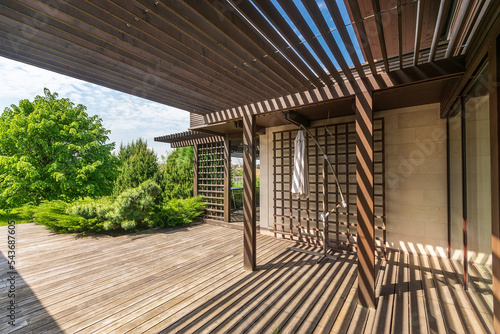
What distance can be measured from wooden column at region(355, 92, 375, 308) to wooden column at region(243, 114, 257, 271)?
1.42 metres

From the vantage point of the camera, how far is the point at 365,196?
2.37m

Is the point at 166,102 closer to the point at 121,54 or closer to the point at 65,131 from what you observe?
the point at 121,54

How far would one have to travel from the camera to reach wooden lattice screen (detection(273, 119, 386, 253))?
389 cm

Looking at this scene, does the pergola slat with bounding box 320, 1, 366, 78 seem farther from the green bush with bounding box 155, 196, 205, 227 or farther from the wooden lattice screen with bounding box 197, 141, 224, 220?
the green bush with bounding box 155, 196, 205, 227

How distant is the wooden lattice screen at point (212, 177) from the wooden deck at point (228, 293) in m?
2.67

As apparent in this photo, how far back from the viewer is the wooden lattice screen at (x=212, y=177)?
21.5ft

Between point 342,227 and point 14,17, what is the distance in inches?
195

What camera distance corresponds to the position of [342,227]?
420cm

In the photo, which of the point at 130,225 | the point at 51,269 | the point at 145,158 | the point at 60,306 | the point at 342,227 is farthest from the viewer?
the point at 145,158

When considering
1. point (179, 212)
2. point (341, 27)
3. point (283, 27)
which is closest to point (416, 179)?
point (341, 27)

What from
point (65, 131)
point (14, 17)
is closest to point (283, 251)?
point (14, 17)

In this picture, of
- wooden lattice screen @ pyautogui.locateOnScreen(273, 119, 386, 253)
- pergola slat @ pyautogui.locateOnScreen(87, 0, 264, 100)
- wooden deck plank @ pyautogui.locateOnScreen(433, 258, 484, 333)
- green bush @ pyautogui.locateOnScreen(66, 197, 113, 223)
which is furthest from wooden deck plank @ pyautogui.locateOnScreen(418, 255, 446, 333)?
green bush @ pyautogui.locateOnScreen(66, 197, 113, 223)

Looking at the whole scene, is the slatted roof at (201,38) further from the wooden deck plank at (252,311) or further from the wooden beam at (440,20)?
the wooden deck plank at (252,311)

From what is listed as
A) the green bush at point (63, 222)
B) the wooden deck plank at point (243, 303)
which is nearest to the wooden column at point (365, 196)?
the wooden deck plank at point (243, 303)
